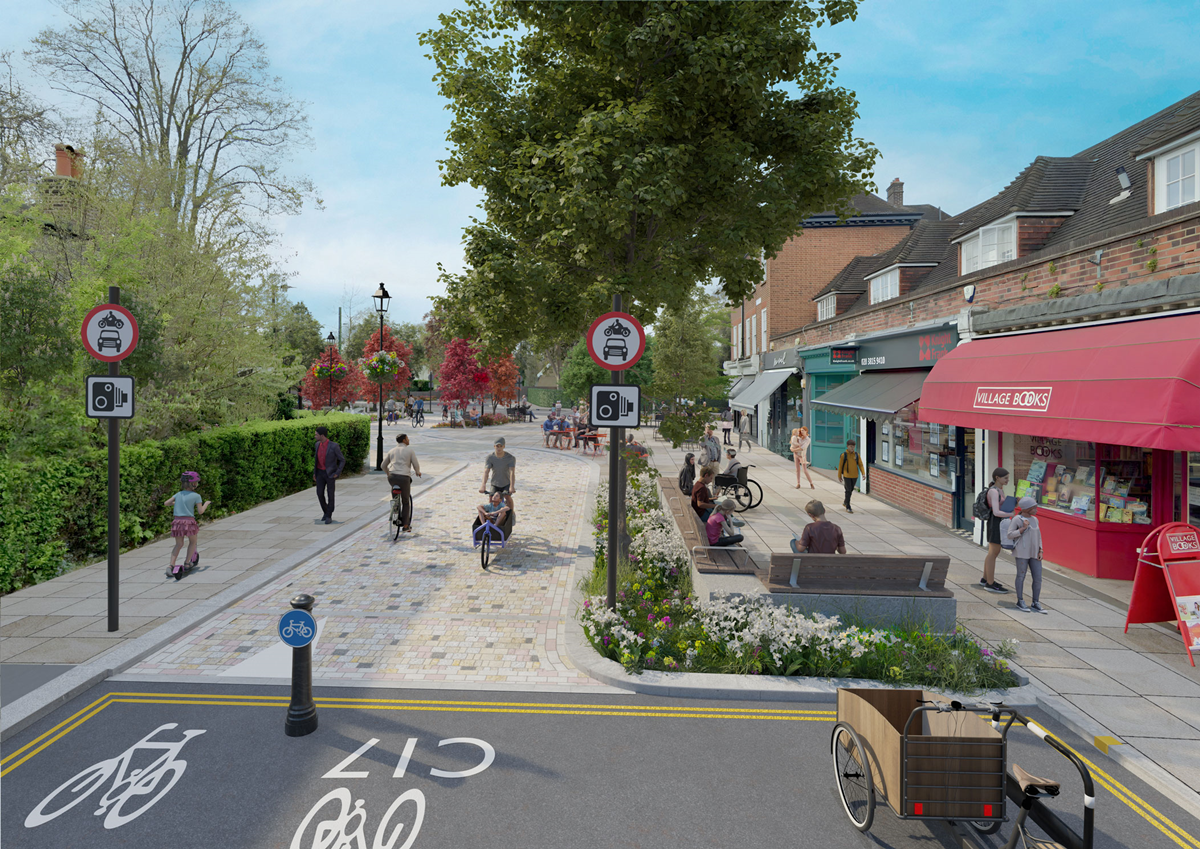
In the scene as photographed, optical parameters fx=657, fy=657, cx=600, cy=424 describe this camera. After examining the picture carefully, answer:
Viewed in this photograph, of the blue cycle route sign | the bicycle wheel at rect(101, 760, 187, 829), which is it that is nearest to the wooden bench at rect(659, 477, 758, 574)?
the blue cycle route sign

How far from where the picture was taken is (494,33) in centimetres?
1023

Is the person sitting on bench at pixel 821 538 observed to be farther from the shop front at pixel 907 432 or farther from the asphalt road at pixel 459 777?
the shop front at pixel 907 432

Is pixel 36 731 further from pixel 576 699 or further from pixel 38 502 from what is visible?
pixel 38 502

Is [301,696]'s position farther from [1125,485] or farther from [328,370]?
[328,370]

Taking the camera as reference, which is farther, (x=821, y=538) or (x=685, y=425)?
(x=685, y=425)

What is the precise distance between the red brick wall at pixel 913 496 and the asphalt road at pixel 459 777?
892 cm

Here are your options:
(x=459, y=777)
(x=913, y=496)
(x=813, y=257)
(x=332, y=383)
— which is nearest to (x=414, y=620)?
(x=459, y=777)

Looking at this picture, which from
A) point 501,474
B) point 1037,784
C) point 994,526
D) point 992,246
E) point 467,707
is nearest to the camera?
point 1037,784

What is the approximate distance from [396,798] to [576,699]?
1926 millimetres

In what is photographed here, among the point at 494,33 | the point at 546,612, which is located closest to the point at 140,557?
the point at 546,612

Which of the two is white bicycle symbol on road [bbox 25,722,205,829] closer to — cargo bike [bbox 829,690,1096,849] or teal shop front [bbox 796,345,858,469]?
cargo bike [bbox 829,690,1096,849]

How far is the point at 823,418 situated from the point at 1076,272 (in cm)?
1452

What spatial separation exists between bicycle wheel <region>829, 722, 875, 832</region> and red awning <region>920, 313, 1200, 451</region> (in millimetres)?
5103

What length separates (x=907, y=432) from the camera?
1612 cm
